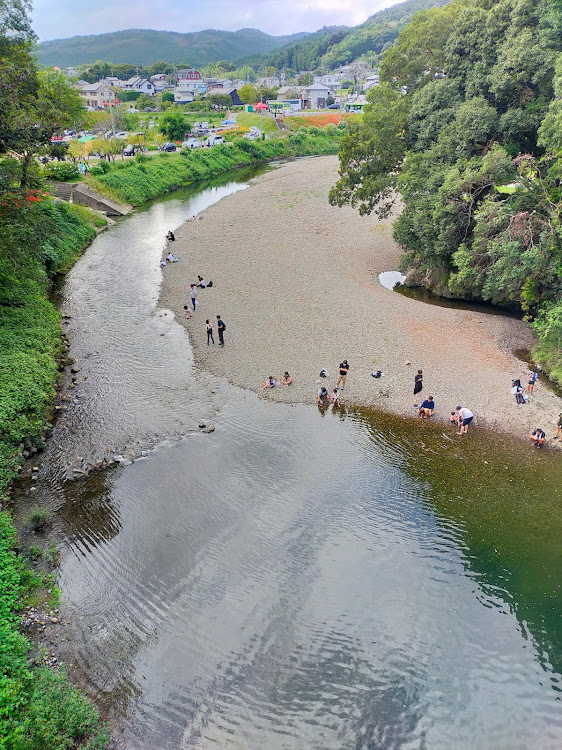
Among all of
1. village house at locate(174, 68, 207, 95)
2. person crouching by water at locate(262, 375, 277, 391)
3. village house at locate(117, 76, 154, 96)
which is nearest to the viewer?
person crouching by water at locate(262, 375, 277, 391)

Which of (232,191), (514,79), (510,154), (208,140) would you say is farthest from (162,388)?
(208,140)

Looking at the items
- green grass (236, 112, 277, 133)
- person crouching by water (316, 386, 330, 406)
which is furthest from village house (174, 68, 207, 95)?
person crouching by water (316, 386, 330, 406)

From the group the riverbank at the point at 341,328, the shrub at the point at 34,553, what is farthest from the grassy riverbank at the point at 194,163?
the shrub at the point at 34,553

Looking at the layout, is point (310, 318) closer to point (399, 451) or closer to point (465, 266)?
point (465, 266)

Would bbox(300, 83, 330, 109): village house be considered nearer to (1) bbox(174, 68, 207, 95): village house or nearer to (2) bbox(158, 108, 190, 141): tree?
(1) bbox(174, 68, 207, 95): village house

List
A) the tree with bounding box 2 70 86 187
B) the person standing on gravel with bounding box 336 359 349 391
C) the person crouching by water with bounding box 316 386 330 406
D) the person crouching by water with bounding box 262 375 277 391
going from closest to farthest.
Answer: the person crouching by water with bounding box 316 386 330 406 < the person standing on gravel with bounding box 336 359 349 391 < the person crouching by water with bounding box 262 375 277 391 < the tree with bounding box 2 70 86 187

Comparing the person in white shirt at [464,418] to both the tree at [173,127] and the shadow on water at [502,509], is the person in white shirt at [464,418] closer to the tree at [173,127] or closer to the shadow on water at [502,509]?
the shadow on water at [502,509]
